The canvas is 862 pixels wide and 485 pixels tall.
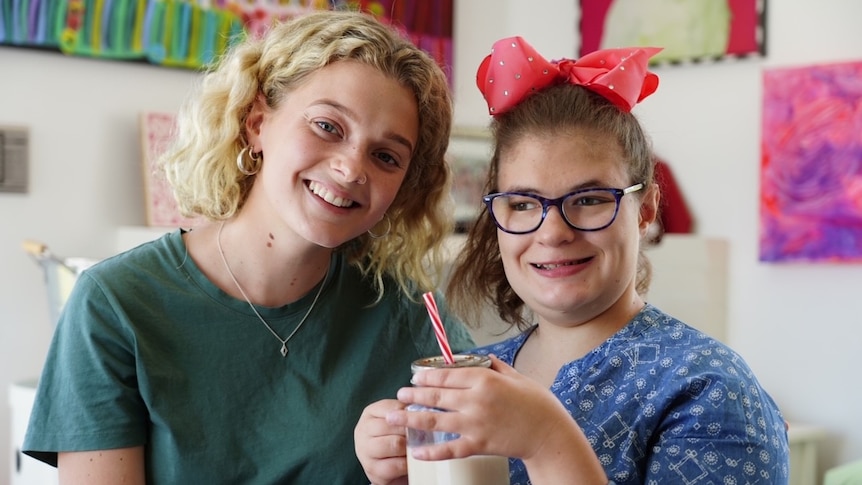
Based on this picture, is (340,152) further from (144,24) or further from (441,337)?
(144,24)

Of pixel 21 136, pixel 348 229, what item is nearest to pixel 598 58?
pixel 348 229

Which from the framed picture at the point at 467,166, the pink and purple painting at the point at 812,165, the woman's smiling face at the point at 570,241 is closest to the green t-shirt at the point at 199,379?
the woman's smiling face at the point at 570,241

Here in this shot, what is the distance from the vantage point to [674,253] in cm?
331

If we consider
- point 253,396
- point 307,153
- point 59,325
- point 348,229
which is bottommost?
point 253,396

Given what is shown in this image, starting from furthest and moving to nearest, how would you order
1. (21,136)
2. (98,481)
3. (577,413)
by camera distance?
1. (21,136)
2. (98,481)
3. (577,413)

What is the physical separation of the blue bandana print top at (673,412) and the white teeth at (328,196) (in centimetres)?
39

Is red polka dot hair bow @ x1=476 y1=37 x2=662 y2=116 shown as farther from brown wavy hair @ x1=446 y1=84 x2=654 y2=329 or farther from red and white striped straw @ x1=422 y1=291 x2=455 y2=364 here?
red and white striped straw @ x1=422 y1=291 x2=455 y2=364

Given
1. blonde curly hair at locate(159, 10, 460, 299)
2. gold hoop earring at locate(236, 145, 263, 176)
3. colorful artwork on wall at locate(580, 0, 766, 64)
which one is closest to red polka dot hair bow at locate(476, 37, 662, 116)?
blonde curly hair at locate(159, 10, 460, 299)

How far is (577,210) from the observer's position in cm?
126

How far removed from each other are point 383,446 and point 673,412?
333 mm

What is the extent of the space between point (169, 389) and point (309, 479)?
24cm

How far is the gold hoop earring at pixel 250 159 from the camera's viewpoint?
155cm

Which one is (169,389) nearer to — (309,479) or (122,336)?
(122,336)

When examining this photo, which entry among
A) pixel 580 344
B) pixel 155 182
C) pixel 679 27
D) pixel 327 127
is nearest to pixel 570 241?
pixel 580 344
